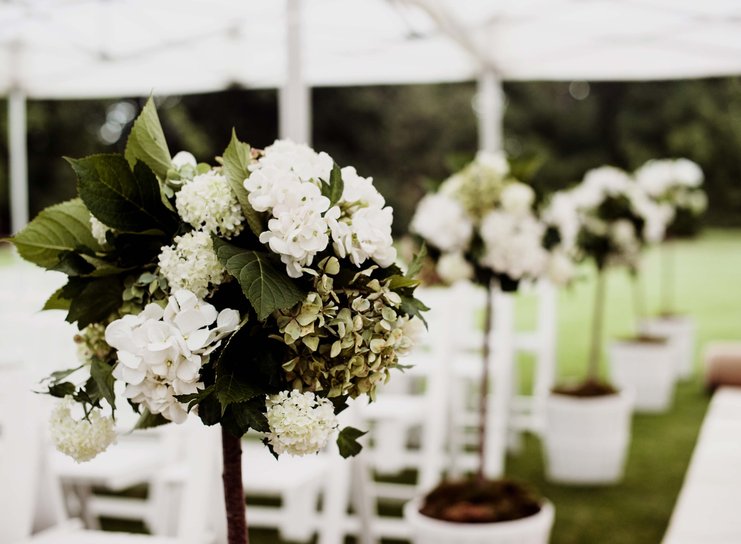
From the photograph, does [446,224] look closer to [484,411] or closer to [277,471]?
[484,411]

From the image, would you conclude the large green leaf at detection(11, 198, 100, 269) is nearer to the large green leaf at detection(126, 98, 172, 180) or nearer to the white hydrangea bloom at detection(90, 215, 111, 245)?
the white hydrangea bloom at detection(90, 215, 111, 245)

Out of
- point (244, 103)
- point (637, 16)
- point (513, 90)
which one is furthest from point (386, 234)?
point (513, 90)

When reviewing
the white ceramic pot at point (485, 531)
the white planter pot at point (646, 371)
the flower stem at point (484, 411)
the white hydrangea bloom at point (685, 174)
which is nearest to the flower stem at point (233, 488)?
the white ceramic pot at point (485, 531)

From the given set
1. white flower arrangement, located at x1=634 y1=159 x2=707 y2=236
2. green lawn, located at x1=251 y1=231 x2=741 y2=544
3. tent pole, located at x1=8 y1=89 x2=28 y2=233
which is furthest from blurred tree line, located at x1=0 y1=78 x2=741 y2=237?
white flower arrangement, located at x1=634 y1=159 x2=707 y2=236

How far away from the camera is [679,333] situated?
852 centimetres

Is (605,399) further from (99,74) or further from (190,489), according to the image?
(99,74)

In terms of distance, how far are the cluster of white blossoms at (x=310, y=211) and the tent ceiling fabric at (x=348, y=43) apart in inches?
163

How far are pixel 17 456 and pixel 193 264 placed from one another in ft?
4.38

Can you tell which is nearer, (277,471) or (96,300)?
(96,300)

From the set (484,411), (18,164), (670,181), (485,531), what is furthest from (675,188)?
(18,164)

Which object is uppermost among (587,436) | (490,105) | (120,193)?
(490,105)

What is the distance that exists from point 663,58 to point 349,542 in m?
4.22

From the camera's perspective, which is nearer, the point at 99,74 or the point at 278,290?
the point at 278,290

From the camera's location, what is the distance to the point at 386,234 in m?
1.43
